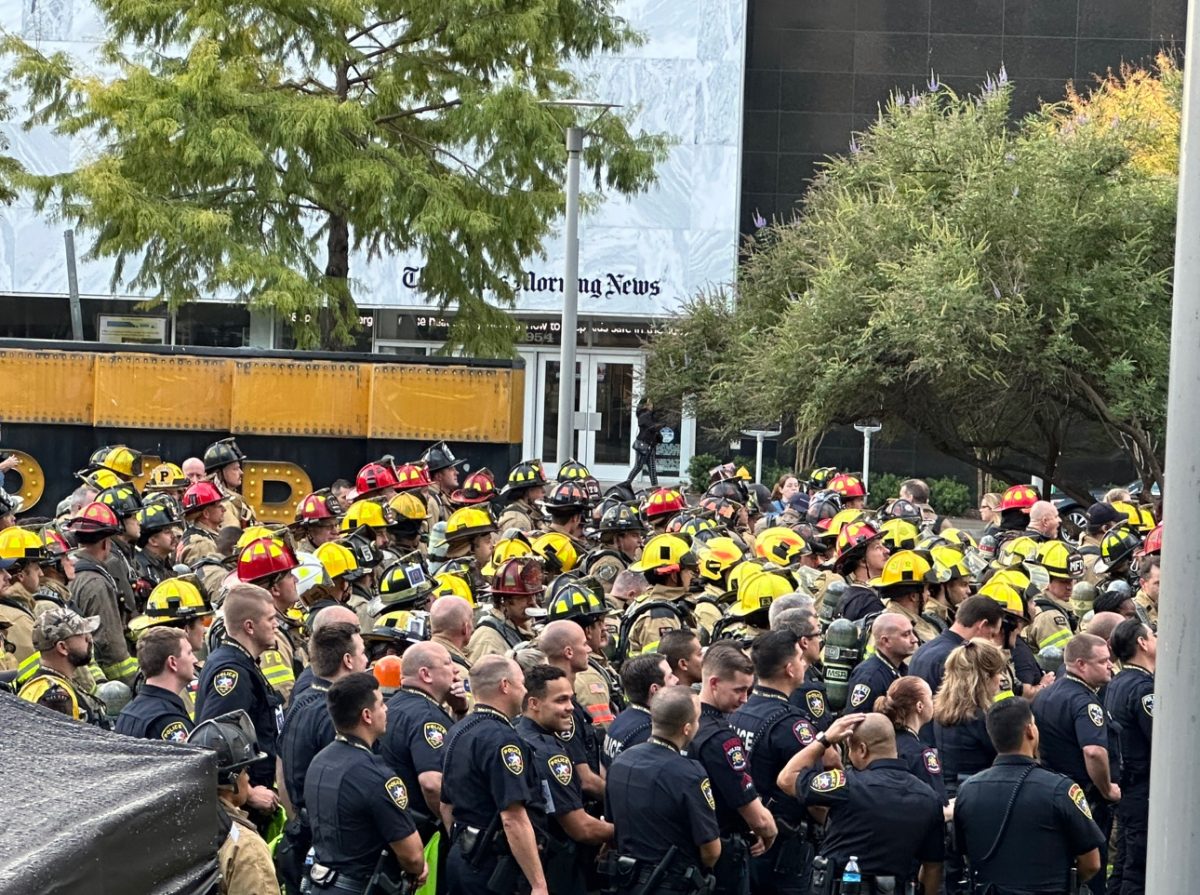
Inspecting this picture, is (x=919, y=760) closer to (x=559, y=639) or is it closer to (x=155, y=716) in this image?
(x=559, y=639)

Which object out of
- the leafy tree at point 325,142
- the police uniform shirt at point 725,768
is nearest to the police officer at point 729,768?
the police uniform shirt at point 725,768

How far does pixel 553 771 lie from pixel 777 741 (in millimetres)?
1100

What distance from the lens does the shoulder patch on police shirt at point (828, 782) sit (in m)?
7.84

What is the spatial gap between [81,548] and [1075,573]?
7.30m

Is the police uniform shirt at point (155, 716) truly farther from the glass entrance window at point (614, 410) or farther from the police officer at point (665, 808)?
the glass entrance window at point (614, 410)

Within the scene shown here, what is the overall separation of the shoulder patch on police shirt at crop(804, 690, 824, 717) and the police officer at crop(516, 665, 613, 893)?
136 cm

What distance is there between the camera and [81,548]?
12750 mm

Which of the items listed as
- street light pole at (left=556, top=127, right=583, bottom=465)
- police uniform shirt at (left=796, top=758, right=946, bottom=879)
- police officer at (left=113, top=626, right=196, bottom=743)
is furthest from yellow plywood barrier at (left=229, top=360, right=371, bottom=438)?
police uniform shirt at (left=796, top=758, right=946, bottom=879)

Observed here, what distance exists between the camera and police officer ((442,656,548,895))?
7742 mm

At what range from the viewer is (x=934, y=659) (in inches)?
393

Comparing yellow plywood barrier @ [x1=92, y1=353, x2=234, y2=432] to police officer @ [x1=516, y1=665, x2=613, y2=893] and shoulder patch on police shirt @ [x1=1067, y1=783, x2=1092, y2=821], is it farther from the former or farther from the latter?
shoulder patch on police shirt @ [x1=1067, y1=783, x2=1092, y2=821]

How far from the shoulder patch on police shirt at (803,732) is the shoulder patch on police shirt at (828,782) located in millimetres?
510

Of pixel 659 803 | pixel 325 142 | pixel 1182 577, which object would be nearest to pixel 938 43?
pixel 325 142

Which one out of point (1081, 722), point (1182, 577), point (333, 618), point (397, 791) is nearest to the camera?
point (1182, 577)
